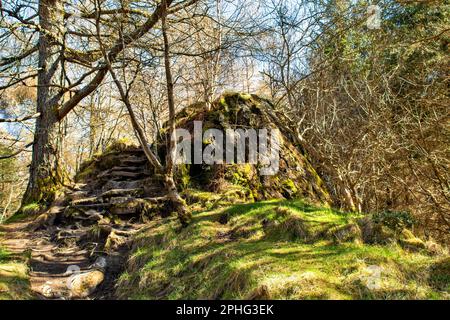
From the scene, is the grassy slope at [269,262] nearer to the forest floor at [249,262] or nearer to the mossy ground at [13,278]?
the forest floor at [249,262]

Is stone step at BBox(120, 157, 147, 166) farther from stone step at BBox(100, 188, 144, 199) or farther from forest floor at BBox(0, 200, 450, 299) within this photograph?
forest floor at BBox(0, 200, 450, 299)

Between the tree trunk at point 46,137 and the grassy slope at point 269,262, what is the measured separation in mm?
3945

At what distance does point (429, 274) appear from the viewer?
3680mm

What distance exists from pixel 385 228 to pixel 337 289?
1.73 m

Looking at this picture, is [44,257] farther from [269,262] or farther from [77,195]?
[269,262]

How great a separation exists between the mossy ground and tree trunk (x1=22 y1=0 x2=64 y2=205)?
10.9ft

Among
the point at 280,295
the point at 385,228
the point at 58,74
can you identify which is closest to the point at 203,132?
the point at 58,74

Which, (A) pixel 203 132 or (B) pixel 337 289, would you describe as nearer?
(B) pixel 337 289

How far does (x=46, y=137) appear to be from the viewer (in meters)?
9.37

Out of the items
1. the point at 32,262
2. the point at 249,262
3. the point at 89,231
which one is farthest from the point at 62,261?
the point at 249,262

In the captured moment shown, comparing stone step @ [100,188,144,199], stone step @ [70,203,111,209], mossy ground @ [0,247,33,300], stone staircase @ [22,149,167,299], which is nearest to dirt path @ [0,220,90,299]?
stone staircase @ [22,149,167,299]

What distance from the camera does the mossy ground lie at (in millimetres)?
4368
